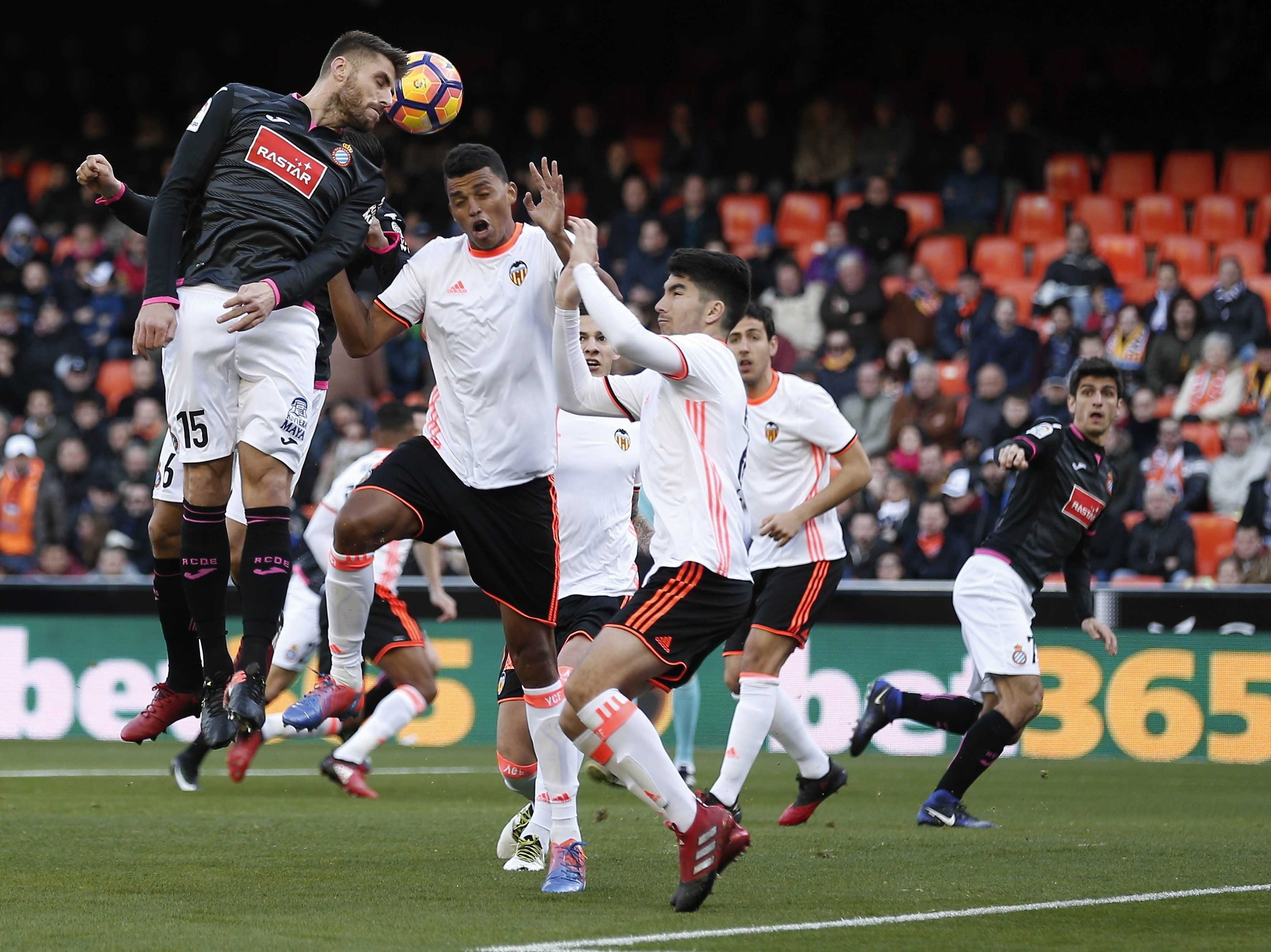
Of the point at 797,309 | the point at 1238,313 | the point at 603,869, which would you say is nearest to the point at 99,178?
the point at 603,869

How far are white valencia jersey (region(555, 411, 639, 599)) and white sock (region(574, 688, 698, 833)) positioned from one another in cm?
232

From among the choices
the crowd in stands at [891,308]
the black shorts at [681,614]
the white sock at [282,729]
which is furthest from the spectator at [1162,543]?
the black shorts at [681,614]

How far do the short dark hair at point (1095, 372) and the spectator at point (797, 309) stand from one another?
8.45 metres

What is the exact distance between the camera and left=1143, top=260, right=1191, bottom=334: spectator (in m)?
16.5

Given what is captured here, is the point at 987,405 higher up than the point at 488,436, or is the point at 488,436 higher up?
the point at 488,436

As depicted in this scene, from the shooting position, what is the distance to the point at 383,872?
22.9ft

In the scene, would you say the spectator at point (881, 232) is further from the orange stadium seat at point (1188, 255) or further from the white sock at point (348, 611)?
the white sock at point (348, 611)

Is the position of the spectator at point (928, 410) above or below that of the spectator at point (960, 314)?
below

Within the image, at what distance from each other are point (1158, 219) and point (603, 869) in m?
14.2

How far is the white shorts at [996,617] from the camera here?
9.35m

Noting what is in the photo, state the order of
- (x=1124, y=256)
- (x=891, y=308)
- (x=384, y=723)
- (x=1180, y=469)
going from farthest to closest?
(x=1124, y=256), (x=891, y=308), (x=1180, y=469), (x=384, y=723)

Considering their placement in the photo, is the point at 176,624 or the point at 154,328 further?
the point at 176,624

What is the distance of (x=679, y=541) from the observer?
250 inches

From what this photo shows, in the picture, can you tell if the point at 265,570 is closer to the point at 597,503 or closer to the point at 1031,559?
the point at 597,503
